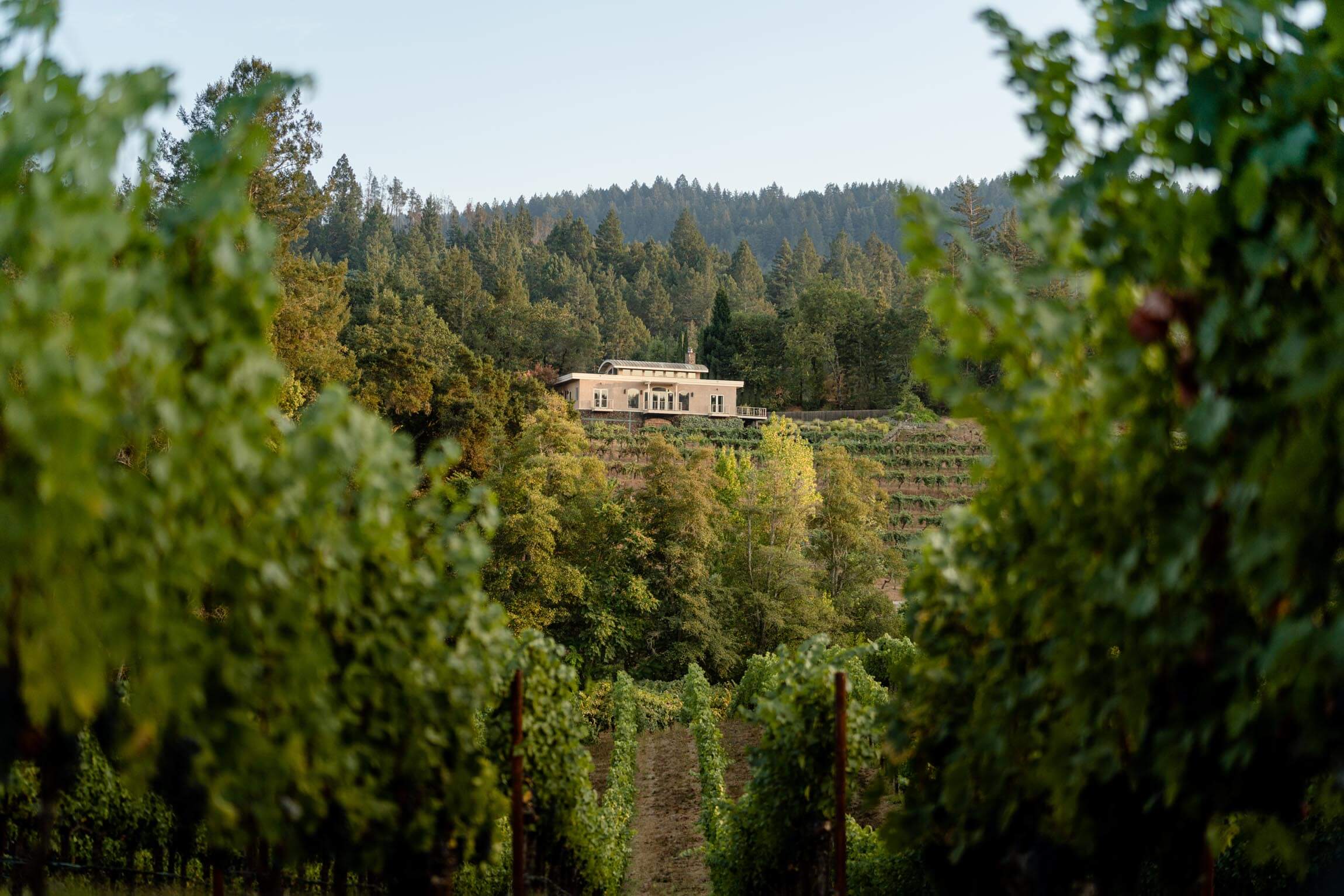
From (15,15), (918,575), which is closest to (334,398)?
(15,15)

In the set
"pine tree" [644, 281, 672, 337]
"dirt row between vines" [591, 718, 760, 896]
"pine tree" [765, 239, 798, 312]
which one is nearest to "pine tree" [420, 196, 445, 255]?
"pine tree" [644, 281, 672, 337]

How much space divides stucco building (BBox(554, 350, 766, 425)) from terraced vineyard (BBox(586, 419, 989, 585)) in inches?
115

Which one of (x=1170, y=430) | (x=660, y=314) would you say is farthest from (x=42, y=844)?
(x=660, y=314)

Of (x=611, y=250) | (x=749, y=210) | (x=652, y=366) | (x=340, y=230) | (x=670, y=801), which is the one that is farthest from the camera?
(x=749, y=210)

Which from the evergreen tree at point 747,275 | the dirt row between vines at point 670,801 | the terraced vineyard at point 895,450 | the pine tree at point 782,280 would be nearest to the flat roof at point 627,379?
the terraced vineyard at point 895,450

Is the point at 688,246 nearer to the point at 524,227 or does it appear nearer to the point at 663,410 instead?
the point at 524,227

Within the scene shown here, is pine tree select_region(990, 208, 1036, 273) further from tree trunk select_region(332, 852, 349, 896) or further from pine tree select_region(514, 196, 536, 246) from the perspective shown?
tree trunk select_region(332, 852, 349, 896)

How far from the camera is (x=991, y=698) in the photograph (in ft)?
11.1

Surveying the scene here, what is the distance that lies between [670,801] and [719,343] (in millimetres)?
45478

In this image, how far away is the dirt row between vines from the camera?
1222cm

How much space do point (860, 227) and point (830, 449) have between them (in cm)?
14154

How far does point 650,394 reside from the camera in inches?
1950

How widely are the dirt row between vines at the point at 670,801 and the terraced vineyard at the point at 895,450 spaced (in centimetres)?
1699

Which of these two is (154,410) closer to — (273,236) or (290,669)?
(273,236)
